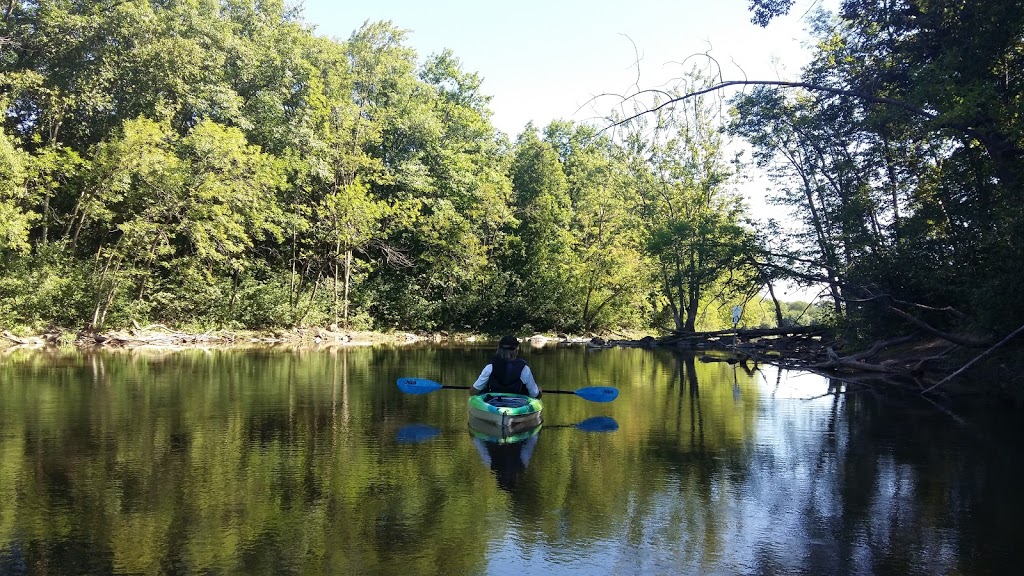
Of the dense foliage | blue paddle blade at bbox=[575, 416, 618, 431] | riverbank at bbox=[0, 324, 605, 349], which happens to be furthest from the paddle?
riverbank at bbox=[0, 324, 605, 349]

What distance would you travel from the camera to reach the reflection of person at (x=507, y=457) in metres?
7.51

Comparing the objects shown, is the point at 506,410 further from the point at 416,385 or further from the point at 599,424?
the point at 416,385

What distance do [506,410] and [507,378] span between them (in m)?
1.10

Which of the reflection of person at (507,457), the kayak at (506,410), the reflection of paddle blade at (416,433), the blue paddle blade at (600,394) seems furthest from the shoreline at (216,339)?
the reflection of person at (507,457)

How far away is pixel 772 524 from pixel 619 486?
1.67 metres

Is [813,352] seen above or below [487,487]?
above

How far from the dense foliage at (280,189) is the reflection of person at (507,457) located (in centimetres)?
1118

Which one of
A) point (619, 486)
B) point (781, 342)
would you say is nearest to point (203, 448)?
point (619, 486)

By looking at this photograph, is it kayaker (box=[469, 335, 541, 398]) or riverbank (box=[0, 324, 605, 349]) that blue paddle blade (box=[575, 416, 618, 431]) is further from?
riverbank (box=[0, 324, 605, 349])

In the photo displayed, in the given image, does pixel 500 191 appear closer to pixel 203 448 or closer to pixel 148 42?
pixel 148 42

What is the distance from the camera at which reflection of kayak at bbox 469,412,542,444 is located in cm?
984

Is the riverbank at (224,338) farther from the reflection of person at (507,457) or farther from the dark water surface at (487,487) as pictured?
the reflection of person at (507,457)

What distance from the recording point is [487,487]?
707 cm

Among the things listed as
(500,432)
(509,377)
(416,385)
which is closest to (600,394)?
(509,377)
